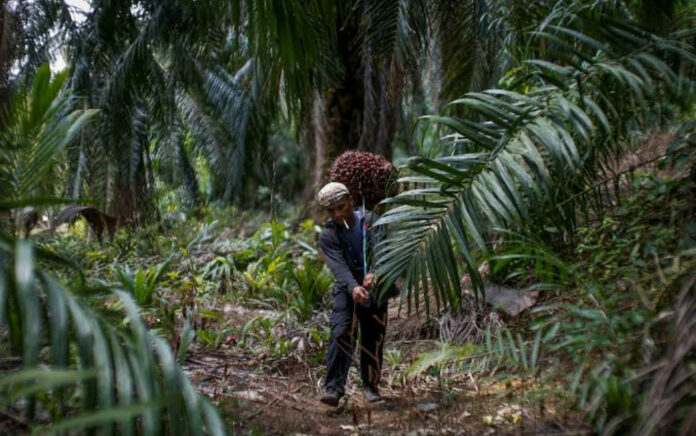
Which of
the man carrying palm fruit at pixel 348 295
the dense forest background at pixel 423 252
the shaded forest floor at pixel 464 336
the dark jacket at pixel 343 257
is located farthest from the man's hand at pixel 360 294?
the dense forest background at pixel 423 252

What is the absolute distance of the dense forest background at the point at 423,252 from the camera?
77.0 inches

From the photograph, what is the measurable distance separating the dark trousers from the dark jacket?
0.11m

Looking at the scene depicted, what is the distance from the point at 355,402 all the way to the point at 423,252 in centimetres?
142

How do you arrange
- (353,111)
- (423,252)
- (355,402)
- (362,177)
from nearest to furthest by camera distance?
1. (423,252)
2. (355,402)
3. (362,177)
4. (353,111)

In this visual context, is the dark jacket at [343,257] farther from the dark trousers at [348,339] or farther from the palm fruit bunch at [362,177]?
the palm fruit bunch at [362,177]

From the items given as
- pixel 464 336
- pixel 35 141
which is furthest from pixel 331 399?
pixel 35 141

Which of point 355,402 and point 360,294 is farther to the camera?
point 355,402

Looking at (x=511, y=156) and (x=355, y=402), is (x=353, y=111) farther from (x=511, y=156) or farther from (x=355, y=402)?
(x=511, y=156)

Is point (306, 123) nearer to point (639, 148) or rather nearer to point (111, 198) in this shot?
point (111, 198)

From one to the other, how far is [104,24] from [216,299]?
11.6 ft

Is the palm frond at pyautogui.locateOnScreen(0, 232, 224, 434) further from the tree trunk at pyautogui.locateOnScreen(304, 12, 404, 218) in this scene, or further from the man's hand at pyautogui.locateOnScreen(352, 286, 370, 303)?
the tree trunk at pyautogui.locateOnScreen(304, 12, 404, 218)

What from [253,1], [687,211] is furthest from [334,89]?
[687,211]

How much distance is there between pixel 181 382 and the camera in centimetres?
185

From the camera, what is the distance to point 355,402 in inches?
157
